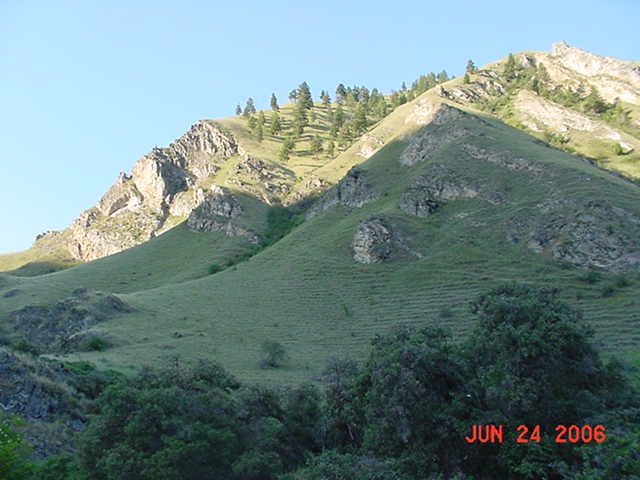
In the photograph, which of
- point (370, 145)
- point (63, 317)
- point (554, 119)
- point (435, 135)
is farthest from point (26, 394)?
point (554, 119)

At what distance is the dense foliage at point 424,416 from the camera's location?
1744 centimetres

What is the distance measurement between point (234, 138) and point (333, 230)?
3324 inches

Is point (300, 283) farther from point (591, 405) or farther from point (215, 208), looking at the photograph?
point (215, 208)

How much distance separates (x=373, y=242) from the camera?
6775 cm

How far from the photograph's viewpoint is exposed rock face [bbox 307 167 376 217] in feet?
284

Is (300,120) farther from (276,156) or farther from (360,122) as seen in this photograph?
(276,156)

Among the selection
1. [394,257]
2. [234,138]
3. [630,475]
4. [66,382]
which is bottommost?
[630,475]

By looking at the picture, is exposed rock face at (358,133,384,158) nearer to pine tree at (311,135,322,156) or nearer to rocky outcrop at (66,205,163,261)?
pine tree at (311,135,322,156)

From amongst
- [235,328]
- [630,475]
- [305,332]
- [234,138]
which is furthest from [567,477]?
[234,138]

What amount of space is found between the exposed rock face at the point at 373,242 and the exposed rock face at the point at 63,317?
105 ft

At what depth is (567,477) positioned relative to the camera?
15133 millimetres

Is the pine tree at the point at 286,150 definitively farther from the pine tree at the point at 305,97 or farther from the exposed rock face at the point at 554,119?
the exposed rock face at the point at 554,119

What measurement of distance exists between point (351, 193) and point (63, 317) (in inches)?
2064
